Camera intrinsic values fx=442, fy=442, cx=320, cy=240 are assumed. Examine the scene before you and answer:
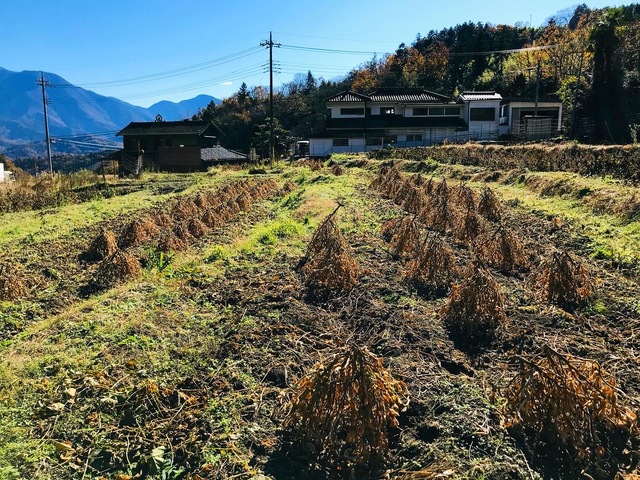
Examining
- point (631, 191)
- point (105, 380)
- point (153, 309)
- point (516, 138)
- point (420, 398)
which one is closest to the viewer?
point (420, 398)

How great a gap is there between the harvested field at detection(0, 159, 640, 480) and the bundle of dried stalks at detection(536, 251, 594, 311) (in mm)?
18

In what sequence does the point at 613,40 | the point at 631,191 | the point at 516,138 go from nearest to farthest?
1. the point at 631,191
2. the point at 613,40
3. the point at 516,138

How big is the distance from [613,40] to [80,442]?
35.7 meters

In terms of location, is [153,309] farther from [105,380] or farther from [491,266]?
[491,266]

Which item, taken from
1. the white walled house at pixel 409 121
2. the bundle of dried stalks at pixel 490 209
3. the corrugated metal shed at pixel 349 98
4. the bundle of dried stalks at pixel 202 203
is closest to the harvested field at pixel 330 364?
the bundle of dried stalks at pixel 490 209

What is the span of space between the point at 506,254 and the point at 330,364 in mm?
4383

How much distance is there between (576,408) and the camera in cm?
288

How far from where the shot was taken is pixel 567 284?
4.98 metres

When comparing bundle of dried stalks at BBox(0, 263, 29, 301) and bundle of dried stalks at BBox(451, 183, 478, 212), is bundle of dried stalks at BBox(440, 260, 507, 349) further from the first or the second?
bundle of dried stalks at BBox(0, 263, 29, 301)

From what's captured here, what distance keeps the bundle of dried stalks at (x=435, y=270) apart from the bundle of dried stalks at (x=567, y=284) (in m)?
1.18

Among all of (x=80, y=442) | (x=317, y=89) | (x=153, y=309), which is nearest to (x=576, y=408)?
(x=80, y=442)

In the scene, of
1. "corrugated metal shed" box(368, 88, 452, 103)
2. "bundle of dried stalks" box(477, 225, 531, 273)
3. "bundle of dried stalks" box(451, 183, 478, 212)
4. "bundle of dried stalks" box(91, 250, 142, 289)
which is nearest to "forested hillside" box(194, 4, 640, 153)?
"corrugated metal shed" box(368, 88, 452, 103)

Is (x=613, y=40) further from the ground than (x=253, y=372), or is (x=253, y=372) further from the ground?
(x=613, y=40)

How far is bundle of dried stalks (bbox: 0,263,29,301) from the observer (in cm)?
605
